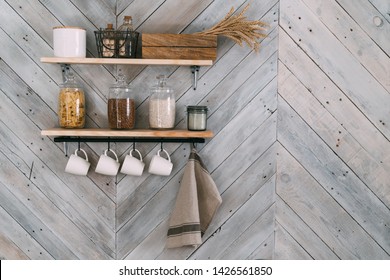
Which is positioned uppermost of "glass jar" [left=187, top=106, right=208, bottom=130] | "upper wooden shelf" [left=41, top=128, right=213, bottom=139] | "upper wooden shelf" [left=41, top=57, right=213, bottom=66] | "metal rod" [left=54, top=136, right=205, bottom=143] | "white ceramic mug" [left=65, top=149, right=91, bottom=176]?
"upper wooden shelf" [left=41, top=57, right=213, bottom=66]

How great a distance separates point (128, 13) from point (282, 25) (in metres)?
0.65

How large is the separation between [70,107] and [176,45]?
487mm

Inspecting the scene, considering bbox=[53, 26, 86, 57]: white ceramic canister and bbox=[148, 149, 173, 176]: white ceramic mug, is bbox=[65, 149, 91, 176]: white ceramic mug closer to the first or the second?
bbox=[148, 149, 173, 176]: white ceramic mug

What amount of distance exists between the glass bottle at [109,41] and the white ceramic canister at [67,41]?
96 mm

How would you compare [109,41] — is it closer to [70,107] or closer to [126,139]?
[70,107]

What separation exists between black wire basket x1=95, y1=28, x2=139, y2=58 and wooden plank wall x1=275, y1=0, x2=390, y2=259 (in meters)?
0.63

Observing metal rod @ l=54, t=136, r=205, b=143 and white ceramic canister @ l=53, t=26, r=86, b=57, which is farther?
metal rod @ l=54, t=136, r=205, b=143

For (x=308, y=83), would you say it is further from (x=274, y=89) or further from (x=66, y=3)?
(x=66, y=3)

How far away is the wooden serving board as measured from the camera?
1760 millimetres

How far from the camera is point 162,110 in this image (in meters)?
1.78

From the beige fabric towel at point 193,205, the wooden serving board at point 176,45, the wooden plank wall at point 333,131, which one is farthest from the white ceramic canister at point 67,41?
the wooden plank wall at point 333,131

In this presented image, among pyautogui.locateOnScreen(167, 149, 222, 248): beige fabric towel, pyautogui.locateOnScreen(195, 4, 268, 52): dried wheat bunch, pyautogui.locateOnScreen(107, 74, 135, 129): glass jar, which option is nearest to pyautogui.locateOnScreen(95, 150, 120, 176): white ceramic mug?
pyautogui.locateOnScreen(107, 74, 135, 129): glass jar

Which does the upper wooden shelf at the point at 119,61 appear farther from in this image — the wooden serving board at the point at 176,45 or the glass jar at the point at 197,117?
the glass jar at the point at 197,117
